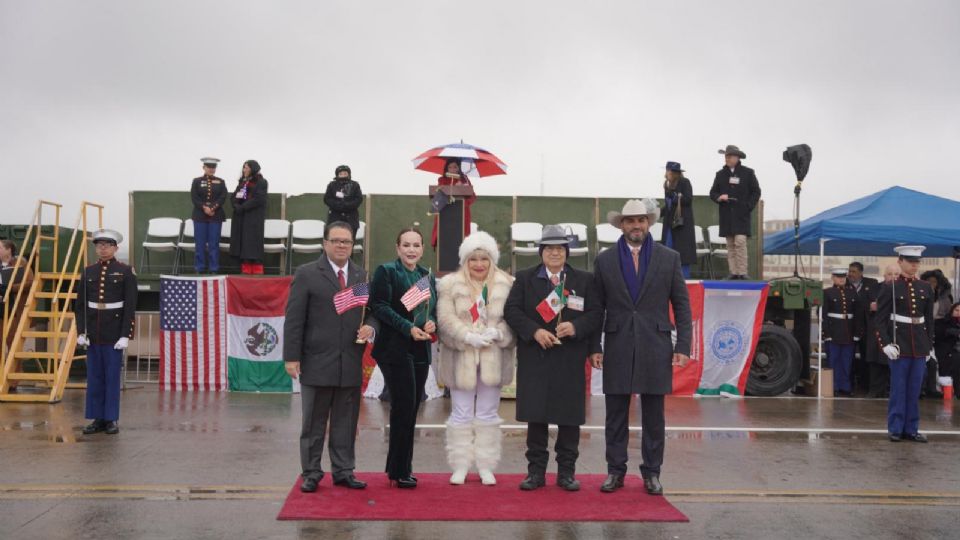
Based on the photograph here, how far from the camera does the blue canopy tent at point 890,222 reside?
1591 centimetres

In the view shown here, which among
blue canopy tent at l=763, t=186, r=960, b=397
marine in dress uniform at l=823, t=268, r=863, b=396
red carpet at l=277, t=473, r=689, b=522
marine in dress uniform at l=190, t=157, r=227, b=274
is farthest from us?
blue canopy tent at l=763, t=186, r=960, b=397

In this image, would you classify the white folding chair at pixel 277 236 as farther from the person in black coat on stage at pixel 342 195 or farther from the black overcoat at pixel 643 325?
the black overcoat at pixel 643 325

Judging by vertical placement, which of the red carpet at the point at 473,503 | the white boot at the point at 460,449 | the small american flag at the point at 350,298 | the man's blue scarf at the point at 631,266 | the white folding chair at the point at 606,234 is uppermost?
the white folding chair at the point at 606,234

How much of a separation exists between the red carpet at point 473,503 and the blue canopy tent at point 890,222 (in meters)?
9.70

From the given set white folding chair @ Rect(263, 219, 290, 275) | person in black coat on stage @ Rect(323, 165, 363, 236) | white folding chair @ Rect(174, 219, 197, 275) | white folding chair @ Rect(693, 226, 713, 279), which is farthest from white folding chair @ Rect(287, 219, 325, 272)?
white folding chair @ Rect(693, 226, 713, 279)

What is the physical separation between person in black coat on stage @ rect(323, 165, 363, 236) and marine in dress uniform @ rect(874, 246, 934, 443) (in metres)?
8.34

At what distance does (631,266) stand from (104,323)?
5433 millimetres

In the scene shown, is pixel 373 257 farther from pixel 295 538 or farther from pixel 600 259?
pixel 295 538

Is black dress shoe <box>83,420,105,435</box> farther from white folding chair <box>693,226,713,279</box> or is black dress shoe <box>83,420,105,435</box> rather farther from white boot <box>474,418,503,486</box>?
white folding chair <box>693,226,713,279</box>

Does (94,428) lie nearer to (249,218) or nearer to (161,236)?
(249,218)

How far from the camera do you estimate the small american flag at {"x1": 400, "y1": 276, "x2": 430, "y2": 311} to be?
6602 millimetres

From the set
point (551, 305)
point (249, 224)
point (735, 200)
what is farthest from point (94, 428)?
point (735, 200)

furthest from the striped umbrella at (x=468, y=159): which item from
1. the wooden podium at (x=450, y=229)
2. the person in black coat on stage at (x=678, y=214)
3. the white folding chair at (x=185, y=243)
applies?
the white folding chair at (x=185, y=243)

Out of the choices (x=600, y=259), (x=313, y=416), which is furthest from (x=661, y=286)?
(x=313, y=416)
